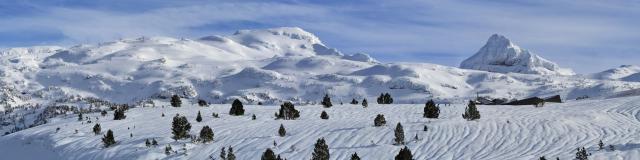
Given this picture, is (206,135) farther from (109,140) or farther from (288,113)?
(288,113)

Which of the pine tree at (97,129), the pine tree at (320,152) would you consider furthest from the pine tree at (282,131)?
the pine tree at (97,129)

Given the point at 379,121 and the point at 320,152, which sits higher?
the point at 379,121

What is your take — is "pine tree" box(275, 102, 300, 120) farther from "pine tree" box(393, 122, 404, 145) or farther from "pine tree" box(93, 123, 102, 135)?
"pine tree" box(393, 122, 404, 145)

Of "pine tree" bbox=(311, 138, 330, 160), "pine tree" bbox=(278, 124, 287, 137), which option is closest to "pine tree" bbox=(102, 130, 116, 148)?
"pine tree" bbox=(278, 124, 287, 137)

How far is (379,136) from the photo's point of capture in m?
35.8

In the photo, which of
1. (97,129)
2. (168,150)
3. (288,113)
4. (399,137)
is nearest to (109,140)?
(97,129)

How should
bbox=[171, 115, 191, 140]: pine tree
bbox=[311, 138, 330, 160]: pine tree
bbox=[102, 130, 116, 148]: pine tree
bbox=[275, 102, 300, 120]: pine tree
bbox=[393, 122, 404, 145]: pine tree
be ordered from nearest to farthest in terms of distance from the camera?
bbox=[311, 138, 330, 160]: pine tree
bbox=[393, 122, 404, 145]: pine tree
bbox=[171, 115, 191, 140]: pine tree
bbox=[102, 130, 116, 148]: pine tree
bbox=[275, 102, 300, 120]: pine tree

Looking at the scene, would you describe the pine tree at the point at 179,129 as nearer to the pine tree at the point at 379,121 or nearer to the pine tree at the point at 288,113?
the pine tree at the point at 288,113

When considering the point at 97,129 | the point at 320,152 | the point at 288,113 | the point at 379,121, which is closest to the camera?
the point at 320,152

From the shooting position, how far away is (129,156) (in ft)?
117

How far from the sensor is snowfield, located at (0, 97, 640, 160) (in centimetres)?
3206

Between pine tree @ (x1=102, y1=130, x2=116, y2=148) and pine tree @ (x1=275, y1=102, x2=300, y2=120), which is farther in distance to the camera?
pine tree @ (x1=275, y1=102, x2=300, y2=120)

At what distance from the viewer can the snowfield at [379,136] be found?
105 feet

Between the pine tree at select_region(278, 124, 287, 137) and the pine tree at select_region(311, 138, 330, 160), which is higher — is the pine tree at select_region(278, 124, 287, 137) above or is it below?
above
